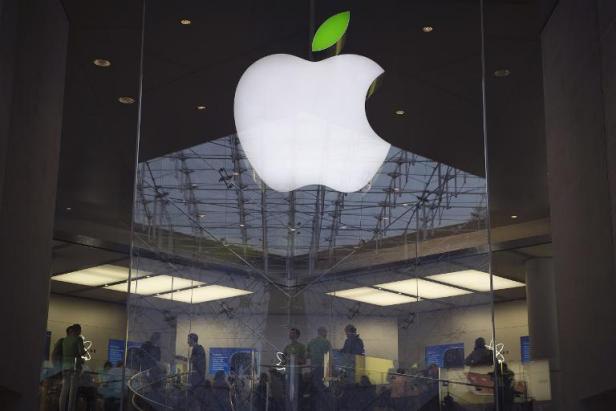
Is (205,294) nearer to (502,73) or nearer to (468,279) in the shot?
(468,279)

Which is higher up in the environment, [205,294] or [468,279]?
[468,279]

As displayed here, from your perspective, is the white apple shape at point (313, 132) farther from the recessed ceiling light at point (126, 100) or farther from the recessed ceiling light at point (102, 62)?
the recessed ceiling light at point (126, 100)

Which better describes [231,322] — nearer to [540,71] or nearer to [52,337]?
[540,71]

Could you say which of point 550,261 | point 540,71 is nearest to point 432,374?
point 540,71

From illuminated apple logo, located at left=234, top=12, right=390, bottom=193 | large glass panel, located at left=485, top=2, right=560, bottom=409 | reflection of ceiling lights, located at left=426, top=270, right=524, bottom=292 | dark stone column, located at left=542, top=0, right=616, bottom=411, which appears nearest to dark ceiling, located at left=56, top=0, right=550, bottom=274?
large glass panel, located at left=485, top=2, right=560, bottom=409

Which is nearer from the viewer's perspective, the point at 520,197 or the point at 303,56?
the point at 303,56

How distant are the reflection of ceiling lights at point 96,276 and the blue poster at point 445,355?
1437 cm

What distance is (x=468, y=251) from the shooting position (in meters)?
10.8

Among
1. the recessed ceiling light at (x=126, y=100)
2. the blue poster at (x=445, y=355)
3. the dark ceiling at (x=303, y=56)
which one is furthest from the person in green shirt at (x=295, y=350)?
Result: the recessed ceiling light at (x=126, y=100)

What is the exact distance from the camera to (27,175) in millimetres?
8906

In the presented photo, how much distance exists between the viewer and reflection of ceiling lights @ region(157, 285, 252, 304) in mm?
8844

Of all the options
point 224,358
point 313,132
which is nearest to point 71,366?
point 224,358

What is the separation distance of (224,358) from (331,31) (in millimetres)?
3643

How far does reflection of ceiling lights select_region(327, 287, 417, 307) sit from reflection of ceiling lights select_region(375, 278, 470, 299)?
69 millimetres
